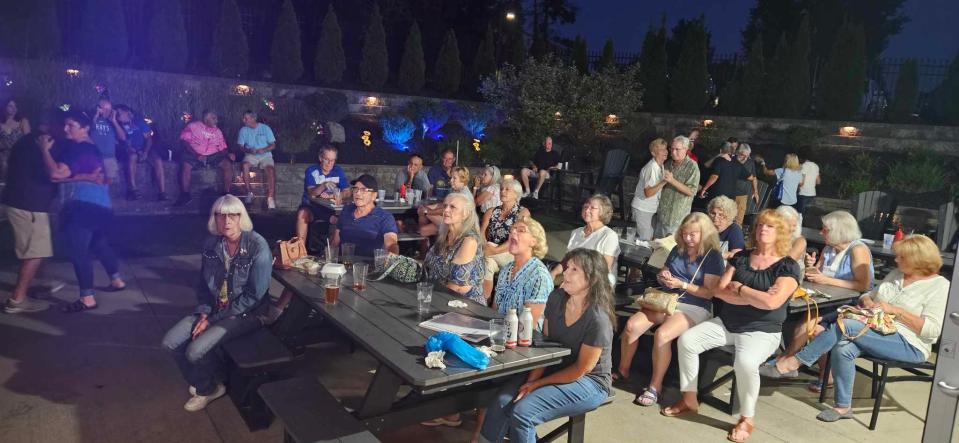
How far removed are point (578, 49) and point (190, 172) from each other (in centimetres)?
1204

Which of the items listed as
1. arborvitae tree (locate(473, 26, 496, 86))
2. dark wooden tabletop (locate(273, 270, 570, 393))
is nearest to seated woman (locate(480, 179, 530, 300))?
dark wooden tabletop (locate(273, 270, 570, 393))

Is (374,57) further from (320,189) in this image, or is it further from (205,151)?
(320,189)

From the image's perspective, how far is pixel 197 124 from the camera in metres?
9.28

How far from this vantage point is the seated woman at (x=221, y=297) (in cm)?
336

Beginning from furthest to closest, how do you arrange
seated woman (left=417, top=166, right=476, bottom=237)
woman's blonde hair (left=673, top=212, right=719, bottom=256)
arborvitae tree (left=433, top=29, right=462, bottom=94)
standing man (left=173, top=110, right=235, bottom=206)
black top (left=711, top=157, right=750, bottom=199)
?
arborvitae tree (left=433, top=29, right=462, bottom=94)
standing man (left=173, top=110, right=235, bottom=206)
black top (left=711, top=157, right=750, bottom=199)
seated woman (left=417, top=166, right=476, bottom=237)
woman's blonde hair (left=673, top=212, right=719, bottom=256)

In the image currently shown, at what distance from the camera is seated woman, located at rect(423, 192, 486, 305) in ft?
11.7

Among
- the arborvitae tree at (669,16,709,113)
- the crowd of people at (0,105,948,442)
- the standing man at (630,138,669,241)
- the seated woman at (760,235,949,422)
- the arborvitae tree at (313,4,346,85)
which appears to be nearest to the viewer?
the crowd of people at (0,105,948,442)

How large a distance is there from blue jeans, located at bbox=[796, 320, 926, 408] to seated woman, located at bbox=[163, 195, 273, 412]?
3177 mm

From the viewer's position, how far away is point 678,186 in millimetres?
5906

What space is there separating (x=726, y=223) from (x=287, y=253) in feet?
10.1

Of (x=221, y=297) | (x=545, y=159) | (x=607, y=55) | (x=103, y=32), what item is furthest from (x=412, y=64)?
(x=221, y=297)

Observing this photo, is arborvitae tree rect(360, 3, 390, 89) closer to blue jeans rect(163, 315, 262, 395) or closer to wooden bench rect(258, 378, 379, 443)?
blue jeans rect(163, 315, 262, 395)

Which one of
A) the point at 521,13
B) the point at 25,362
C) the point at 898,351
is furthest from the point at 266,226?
the point at 521,13

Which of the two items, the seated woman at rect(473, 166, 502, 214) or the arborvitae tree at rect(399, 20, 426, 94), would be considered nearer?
the seated woman at rect(473, 166, 502, 214)
